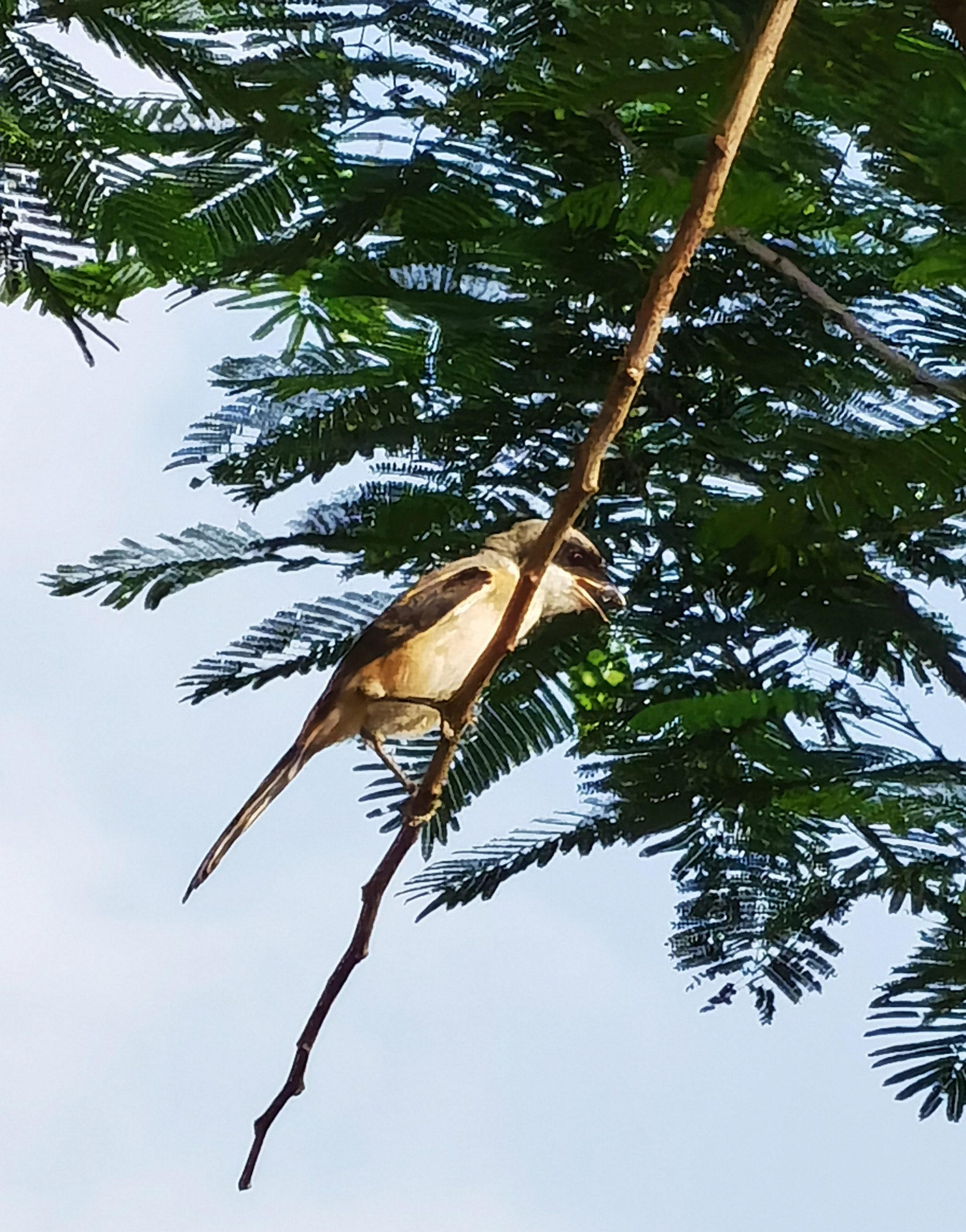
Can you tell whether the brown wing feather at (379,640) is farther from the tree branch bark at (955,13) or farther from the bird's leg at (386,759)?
the tree branch bark at (955,13)

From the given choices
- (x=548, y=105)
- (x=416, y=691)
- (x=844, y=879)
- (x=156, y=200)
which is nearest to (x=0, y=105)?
(x=156, y=200)

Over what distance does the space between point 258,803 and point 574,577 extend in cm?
25

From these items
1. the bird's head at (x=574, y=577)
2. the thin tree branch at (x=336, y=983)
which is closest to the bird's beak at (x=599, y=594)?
the bird's head at (x=574, y=577)

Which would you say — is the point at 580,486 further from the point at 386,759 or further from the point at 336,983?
the point at 386,759

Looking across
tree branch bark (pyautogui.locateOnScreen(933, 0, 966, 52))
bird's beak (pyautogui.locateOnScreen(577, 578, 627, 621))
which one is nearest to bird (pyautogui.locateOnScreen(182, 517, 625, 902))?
bird's beak (pyautogui.locateOnScreen(577, 578, 627, 621))

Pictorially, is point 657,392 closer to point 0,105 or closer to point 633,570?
point 633,570

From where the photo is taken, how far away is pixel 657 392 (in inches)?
39.2

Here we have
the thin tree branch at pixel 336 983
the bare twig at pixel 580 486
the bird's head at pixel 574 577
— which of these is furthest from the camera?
the bird's head at pixel 574 577

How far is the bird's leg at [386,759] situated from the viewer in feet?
3.30

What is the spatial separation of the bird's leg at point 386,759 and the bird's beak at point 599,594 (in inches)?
6.6

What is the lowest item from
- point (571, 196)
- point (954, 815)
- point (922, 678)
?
point (954, 815)

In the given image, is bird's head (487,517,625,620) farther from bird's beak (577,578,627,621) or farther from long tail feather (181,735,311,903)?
long tail feather (181,735,311,903)

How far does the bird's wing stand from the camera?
1.01 metres

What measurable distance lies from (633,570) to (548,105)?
0.48 metres
